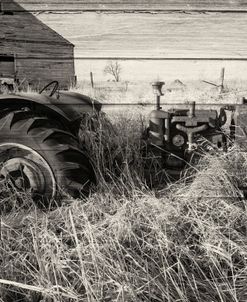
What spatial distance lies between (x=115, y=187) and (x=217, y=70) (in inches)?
52.5

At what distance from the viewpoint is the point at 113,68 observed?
147 inches

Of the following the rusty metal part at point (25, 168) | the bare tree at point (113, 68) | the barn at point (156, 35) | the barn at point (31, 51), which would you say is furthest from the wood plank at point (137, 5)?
Result: the rusty metal part at point (25, 168)

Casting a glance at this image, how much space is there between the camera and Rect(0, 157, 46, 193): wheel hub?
3340 mm

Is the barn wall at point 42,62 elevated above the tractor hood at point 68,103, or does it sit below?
above

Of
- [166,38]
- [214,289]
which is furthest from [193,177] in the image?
[214,289]

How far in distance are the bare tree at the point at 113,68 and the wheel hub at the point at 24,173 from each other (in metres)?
1.05

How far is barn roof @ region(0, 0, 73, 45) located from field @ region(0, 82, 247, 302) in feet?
1.73

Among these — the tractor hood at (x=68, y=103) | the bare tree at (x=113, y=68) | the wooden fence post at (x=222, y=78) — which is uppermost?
the bare tree at (x=113, y=68)

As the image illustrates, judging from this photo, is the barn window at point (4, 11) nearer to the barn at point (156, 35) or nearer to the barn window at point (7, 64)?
the barn at point (156, 35)

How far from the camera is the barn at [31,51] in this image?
11.7ft

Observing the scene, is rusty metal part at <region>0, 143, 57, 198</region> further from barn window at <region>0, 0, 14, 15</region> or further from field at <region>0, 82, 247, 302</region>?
barn window at <region>0, 0, 14, 15</region>

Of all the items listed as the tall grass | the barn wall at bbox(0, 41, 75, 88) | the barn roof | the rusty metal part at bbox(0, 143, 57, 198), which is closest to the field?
the tall grass

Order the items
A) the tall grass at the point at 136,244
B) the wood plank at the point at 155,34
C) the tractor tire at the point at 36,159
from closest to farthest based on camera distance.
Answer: the tall grass at the point at 136,244, the tractor tire at the point at 36,159, the wood plank at the point at 155,34

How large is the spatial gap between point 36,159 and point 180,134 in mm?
1383
